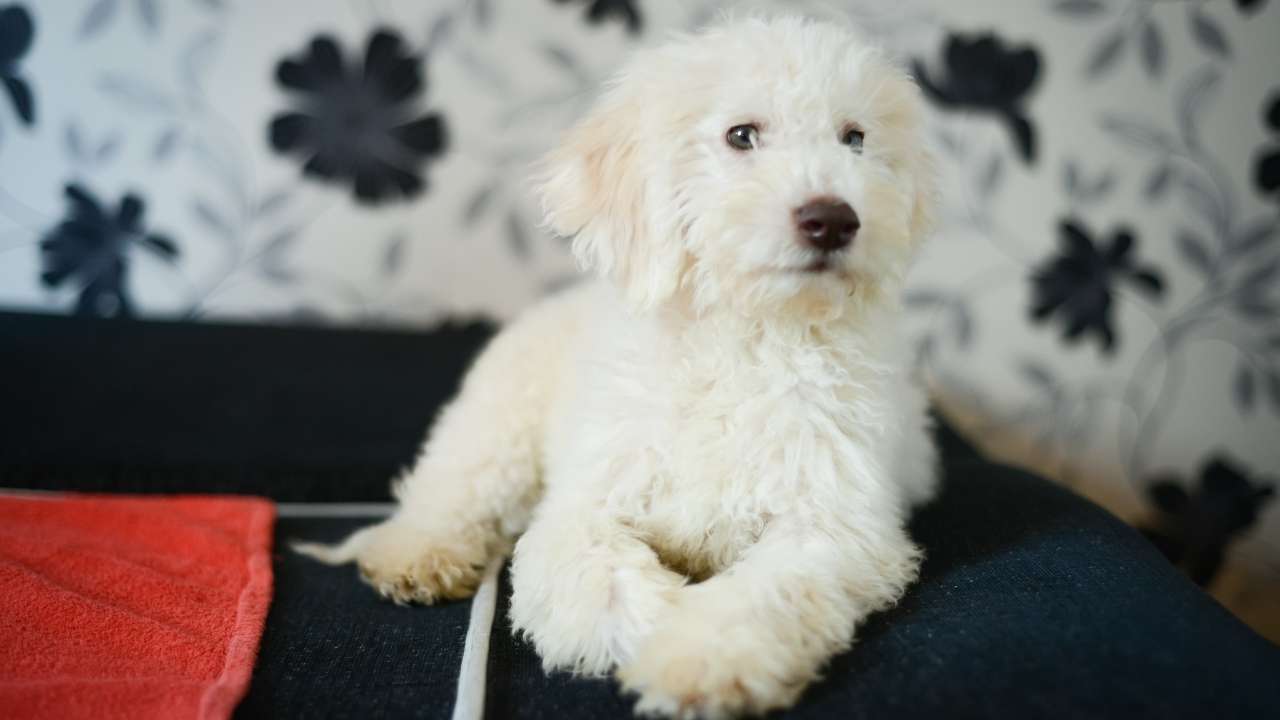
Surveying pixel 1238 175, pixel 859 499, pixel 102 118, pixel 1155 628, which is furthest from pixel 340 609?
pixel 1238 175

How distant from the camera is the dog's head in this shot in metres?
1.12

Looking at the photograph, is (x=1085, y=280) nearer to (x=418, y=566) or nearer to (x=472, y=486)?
(x=472, y=486)

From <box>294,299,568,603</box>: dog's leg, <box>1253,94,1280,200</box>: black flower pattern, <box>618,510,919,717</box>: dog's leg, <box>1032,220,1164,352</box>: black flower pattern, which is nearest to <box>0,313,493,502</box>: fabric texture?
<box>294,299,568,603</box>: dog's leg

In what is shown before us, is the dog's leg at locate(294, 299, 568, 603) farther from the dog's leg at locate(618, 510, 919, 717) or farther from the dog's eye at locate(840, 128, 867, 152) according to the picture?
the dog's eye at locate(840, 128, 867, 152)

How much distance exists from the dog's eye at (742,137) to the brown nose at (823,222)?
18cm

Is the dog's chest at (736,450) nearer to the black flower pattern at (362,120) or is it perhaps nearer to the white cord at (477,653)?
the white cord at (477,653)

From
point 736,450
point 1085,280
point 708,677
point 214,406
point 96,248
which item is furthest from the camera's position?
point 1085,280

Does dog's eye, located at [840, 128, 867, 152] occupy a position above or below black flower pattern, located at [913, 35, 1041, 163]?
below

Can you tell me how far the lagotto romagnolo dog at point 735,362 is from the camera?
3.58 ft

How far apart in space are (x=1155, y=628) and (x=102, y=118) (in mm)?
2498

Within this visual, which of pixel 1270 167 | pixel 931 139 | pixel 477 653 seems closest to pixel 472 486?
pixel 477 653

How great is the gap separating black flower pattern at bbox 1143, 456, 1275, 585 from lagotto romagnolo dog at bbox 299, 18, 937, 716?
164 centimetres

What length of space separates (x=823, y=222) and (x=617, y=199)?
344 mm

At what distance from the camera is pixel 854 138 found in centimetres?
128
